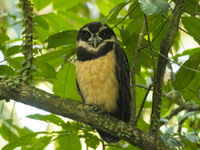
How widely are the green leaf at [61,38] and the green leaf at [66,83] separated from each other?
33cm

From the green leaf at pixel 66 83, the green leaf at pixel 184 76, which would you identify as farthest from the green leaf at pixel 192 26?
the green leaf at pixel 66 83

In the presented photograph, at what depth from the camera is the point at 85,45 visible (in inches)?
153

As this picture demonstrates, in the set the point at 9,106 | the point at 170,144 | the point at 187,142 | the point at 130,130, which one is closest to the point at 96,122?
the point at 130,130

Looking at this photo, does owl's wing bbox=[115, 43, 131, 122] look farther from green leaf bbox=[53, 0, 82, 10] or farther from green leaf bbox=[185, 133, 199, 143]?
green leaf bbox=[185, 133, 199, 143]

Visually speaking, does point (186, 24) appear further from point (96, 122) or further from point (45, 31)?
point (45, 31)

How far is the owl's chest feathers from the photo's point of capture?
3641 mm

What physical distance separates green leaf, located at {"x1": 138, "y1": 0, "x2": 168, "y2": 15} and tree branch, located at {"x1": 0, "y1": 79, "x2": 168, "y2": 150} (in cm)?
117

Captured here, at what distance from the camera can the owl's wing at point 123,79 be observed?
3.67 m

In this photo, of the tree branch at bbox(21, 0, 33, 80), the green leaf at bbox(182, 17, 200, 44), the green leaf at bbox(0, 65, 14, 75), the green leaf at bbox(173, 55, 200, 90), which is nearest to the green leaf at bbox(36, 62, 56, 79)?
the tree branch at bbox(21, 0, 33, 80)

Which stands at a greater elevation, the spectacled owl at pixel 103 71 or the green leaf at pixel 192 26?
the green leaf at pixel 192 26

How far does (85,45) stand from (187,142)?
1.59 meters

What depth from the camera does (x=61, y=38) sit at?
2996mm

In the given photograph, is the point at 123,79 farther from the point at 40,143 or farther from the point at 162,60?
the point at 40,143

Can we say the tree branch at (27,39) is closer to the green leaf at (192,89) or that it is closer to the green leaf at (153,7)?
the green leaf at (153,7)
